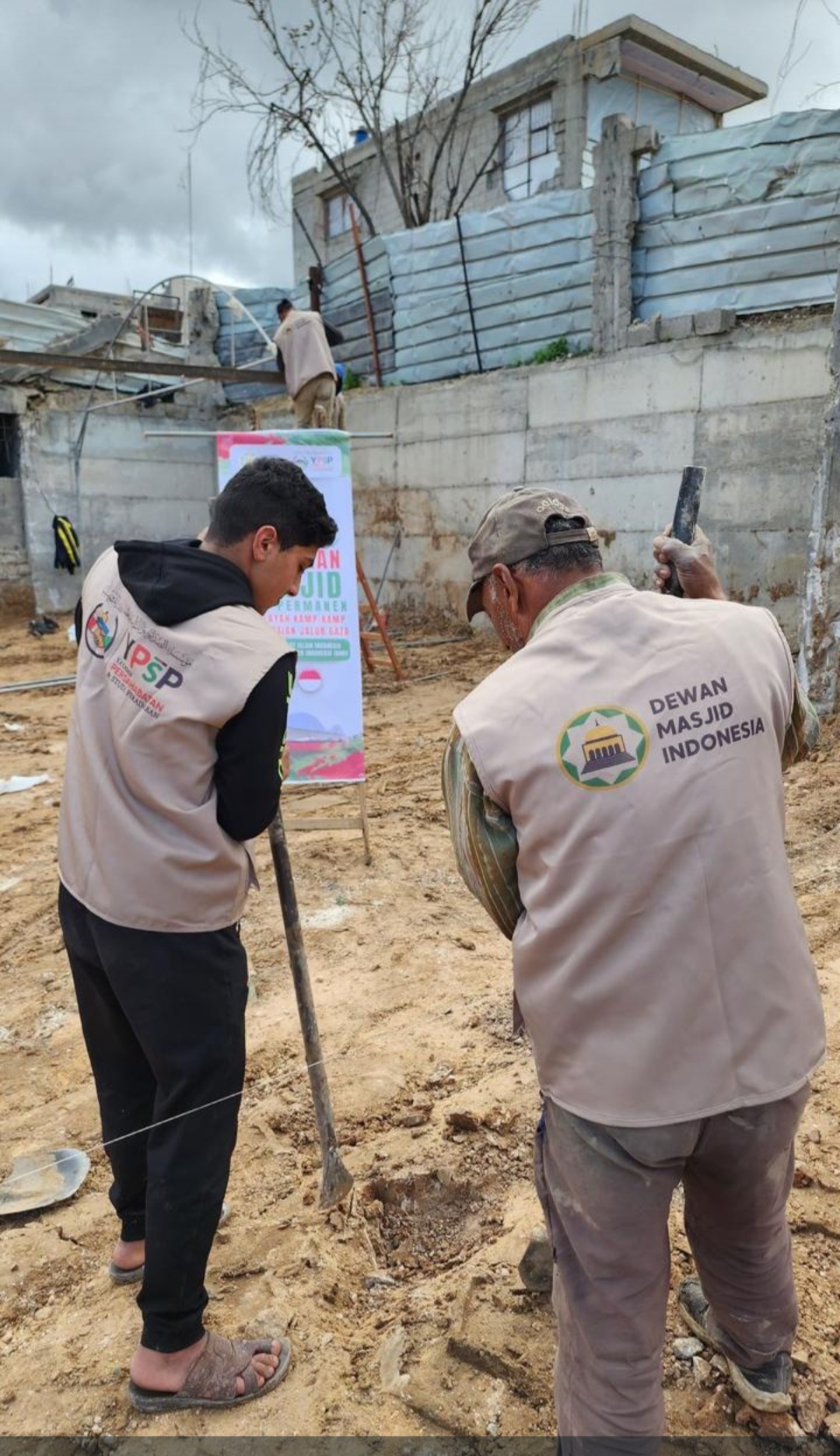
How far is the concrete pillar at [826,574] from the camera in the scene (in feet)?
18.6

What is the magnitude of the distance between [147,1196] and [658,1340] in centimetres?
99

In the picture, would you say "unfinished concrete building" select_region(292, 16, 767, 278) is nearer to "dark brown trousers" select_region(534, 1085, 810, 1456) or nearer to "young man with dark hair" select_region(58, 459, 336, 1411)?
"young man with dark hair" select_region(58, 459, 336, 1411)

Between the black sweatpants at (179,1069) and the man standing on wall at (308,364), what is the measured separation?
6357 mm

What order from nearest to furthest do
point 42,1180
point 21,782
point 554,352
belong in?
1. point 42,1180
2. point 21,782
3. point 554,352

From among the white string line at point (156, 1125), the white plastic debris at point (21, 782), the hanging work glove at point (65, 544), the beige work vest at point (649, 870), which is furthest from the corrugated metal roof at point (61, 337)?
the beige work vest at point (649, 870)

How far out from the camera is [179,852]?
1.77 m

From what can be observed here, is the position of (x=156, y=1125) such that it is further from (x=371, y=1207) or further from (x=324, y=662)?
(x=324, y=662)

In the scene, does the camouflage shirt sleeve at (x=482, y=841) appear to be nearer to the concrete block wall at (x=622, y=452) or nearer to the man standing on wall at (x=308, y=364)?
the concrete block wall at (x=622, y=452)

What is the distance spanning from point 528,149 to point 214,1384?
17.2 metres

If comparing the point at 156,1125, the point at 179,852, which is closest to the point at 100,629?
the point at 179,852

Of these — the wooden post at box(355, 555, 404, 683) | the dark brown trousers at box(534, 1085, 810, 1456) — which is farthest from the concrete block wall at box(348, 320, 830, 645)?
the dark brown trousers at box(534, 1085, 810, 1456)

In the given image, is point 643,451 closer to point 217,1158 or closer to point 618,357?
point 618,357

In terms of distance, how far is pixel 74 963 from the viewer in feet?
6.45

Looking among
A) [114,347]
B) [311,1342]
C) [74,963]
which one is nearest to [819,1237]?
[311,1342]
